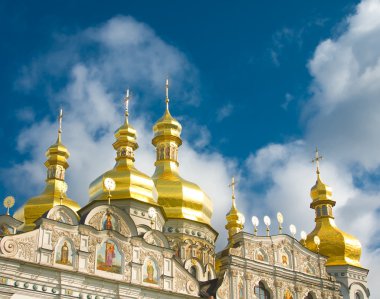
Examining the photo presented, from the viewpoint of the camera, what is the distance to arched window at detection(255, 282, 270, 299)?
32906 millimetres

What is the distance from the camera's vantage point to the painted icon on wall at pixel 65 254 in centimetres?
2678

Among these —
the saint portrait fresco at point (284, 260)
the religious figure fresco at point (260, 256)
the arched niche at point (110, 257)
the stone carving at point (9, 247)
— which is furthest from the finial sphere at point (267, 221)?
the stone carving at point (9, 247)

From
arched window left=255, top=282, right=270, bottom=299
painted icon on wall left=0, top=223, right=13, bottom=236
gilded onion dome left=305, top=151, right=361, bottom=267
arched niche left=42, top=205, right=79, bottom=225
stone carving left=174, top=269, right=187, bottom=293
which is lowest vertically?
stone carving left=174, top=269, right=187, bottom=293

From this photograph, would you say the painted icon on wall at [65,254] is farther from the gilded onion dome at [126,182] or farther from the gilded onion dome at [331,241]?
the gilded onion dome at [331,241]

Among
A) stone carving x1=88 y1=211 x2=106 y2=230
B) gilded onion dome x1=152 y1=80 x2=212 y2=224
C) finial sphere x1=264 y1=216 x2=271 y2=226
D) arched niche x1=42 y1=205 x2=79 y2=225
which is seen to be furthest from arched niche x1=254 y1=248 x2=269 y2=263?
arched niche x1=42 y1=205 x2=79 y2=225

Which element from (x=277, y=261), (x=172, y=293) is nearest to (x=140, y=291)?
(x=172, y=293)

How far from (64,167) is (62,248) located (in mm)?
17802

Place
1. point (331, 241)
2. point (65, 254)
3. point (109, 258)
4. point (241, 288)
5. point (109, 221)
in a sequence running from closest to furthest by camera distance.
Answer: point (65, 254) < point (109, 258) < point (109, 221) < point (241, 288) < point (331, 241)

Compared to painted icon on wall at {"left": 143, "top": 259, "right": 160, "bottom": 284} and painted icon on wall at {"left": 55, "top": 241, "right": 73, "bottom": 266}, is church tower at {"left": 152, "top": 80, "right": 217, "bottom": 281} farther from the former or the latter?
painted icon on wall at {"left": 55, "top": 241, "right": 73, "bottom": 266}

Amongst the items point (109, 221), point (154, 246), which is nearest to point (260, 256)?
point (154, 246)

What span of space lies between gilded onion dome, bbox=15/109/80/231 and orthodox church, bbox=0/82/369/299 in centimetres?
7

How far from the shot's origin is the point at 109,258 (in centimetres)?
2812

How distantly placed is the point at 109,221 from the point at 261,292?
827 cm

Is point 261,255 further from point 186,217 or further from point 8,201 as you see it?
point 8,201
